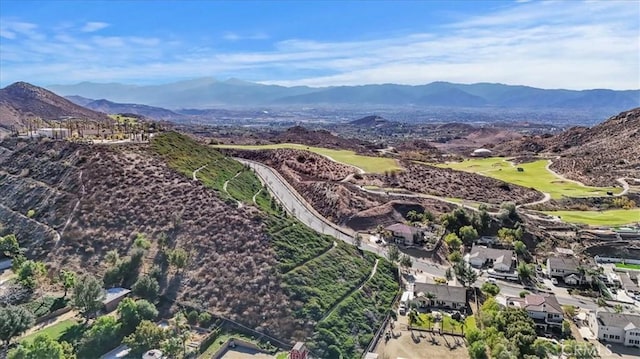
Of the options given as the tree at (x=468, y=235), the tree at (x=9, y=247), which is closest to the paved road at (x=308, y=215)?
the tree at (x=468, y=235)

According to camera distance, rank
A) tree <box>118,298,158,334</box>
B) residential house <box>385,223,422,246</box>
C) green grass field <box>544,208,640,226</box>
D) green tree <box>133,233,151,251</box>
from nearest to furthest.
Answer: tree <box>118,298,158,334</box> → green tree <box>133,233,151,251</box> → residential house <box>385,223,422,246</box> → green grass field <box>544,208,640,226</box>

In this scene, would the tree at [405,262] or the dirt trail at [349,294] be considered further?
the tree at [405,262]

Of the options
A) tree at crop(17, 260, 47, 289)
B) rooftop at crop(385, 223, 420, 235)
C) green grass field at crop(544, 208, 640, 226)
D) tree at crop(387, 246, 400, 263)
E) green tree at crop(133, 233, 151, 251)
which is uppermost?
green tree at crop(133, 233, 151, 251)

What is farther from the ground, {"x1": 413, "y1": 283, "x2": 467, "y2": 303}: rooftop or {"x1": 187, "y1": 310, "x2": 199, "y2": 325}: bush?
{"x1": 187, "y1": 310, "x2": 199, "y2": 325}: bush

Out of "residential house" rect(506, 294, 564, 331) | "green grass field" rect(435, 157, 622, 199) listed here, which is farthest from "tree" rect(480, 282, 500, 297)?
"green grass field" rect(435, 157, 622, 199)

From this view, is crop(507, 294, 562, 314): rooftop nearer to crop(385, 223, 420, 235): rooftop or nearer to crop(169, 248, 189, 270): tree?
crop(385, 223, 420, 235): rooftop

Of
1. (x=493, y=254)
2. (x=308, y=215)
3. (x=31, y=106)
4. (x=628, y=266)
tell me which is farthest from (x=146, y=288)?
(x=31, y=106)

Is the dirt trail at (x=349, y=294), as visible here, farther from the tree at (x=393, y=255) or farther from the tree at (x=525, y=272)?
the tree at (x=525, y=272)
